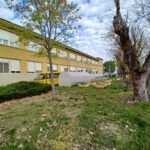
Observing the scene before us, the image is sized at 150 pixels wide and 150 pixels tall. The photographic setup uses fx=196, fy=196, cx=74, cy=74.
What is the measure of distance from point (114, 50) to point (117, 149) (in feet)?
66.2

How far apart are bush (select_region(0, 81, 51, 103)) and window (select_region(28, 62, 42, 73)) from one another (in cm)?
1220

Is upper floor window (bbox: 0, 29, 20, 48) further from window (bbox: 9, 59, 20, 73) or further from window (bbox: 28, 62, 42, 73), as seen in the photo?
window (bbox: 28, 62, 42, 73)

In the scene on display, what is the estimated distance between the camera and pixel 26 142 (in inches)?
202

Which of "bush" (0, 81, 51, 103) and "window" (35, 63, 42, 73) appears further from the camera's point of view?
"window" (35, 63, 42, 73)

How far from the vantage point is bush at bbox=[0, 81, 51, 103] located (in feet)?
42.4

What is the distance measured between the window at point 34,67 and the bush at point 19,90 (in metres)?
12.2

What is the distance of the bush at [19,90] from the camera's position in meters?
12.9

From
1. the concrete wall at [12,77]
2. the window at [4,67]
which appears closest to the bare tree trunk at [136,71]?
the concrete wall at [12,77]

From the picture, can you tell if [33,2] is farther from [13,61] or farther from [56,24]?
[13,61]

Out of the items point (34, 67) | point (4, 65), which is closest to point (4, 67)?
point (4, 65)

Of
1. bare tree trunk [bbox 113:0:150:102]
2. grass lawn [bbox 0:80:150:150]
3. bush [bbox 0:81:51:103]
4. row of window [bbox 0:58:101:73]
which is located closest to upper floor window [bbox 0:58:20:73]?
row of window [bbox 0:58:101:73]

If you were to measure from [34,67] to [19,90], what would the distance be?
16.1 metres

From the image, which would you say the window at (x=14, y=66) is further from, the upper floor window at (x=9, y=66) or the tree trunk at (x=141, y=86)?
the tree trunk at (x=141, y=86)

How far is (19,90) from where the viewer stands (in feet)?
48.3
